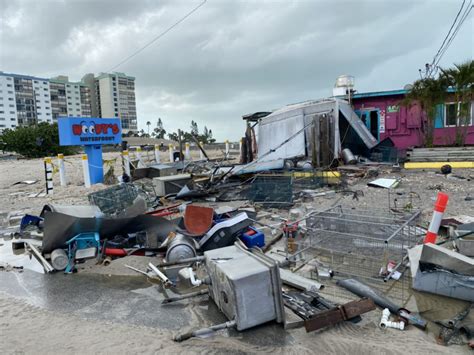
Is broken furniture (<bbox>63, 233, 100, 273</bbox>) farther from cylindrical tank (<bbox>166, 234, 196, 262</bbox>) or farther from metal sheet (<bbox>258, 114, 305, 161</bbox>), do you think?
metal sheet (<bbox>258, 114, 305, 161</bbox>)

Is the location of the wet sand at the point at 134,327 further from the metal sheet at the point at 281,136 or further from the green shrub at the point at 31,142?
the green shrub at the point at 31,142

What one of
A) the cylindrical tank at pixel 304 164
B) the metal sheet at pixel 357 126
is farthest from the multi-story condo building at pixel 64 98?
the cylindrical tank at pixel 304 164

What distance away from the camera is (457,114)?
53.1 ft

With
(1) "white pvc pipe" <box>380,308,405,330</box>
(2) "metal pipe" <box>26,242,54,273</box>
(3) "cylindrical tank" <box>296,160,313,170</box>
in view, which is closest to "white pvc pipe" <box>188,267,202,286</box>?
(1) "white pvc pipe" <box>380,308,405,330</box>

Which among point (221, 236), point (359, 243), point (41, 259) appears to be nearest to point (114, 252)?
point (41, 259)

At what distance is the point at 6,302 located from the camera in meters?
4.25

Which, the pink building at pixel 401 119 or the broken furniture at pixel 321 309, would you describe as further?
the pink building at pixel 401 119

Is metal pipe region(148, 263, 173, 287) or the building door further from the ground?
the building door

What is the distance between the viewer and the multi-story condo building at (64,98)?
3775 inches

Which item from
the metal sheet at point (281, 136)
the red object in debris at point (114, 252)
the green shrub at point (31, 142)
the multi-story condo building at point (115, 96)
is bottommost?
the red object in debris at point (114, 252)

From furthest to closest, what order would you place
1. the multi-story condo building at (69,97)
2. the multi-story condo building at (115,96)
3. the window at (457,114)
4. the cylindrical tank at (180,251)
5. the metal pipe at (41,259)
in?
the multi-story condo building at (69,97), the multi-story condo building at (115,96), the window at (457,114), the metal pipe at (41,259), the cylindrical tank at (180,251)

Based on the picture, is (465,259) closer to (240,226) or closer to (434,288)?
(434,288)

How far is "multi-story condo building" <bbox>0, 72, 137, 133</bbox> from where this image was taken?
95.9m

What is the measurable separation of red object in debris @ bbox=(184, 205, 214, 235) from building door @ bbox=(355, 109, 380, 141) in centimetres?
1499
